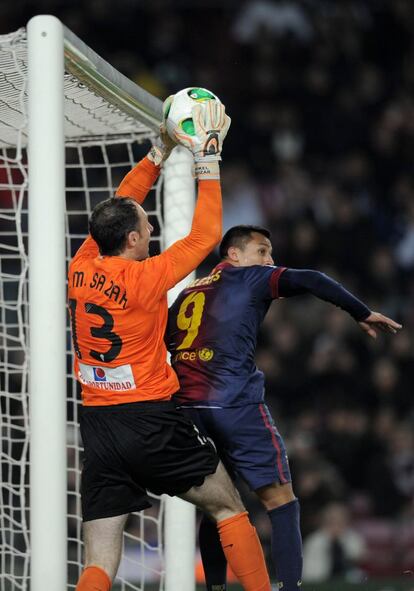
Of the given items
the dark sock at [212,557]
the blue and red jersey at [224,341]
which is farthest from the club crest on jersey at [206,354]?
the dark sock at [212,557]

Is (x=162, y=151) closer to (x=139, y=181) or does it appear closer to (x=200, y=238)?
(x=139, y=181)

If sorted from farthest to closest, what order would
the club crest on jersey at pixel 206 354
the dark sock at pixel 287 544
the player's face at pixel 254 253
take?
1. the player's face at pixel 254 253
2. the club crest on jersey at pixel 206 354
3. the dark sock at pixel 287 544

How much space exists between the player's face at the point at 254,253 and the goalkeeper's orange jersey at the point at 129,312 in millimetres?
539

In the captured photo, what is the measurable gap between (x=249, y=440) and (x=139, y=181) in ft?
3.28

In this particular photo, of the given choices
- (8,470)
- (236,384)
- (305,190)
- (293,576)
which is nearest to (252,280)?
(236,384)

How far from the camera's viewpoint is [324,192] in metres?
9.73

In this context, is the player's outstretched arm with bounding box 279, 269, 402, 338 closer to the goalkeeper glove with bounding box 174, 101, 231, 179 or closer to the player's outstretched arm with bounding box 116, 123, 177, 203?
the goalkeeper glove with bounding box 174, 101, 231, 179

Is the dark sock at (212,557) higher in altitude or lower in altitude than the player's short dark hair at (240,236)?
lower

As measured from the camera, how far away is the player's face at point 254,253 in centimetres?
437

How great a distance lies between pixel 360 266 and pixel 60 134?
5641 mm

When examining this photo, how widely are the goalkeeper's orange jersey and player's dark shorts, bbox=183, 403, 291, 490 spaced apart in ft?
1.05

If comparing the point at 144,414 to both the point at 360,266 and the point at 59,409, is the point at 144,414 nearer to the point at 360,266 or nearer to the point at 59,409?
the point at 59,409

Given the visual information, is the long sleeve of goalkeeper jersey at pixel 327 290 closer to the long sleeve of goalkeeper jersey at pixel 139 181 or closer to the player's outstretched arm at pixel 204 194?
the player's outstretched arm at pixel 204 194

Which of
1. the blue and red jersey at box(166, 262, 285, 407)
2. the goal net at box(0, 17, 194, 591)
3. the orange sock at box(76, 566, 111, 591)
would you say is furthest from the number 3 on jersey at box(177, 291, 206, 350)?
the orange sock at box(76, 566, 111, 591)
